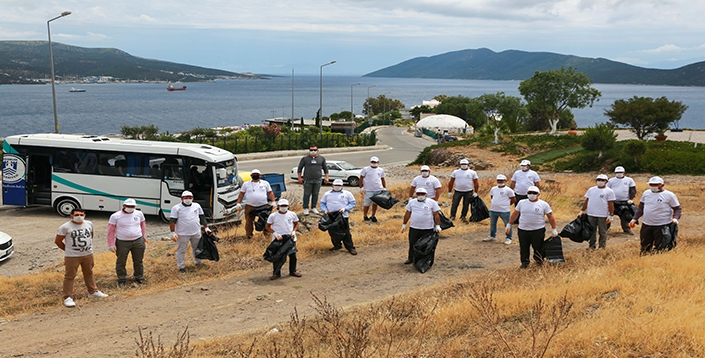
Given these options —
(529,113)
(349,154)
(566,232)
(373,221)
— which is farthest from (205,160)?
(529,113)

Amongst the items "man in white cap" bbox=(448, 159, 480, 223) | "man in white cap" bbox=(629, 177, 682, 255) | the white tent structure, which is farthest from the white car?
the white tent structure

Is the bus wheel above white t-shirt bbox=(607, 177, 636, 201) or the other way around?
the other way around

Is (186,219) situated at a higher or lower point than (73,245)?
higher

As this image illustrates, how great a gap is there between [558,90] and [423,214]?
52.0 metres

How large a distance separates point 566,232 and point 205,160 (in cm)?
1056

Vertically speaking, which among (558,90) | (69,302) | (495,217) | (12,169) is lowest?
(69,302)

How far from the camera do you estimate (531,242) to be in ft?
35.5

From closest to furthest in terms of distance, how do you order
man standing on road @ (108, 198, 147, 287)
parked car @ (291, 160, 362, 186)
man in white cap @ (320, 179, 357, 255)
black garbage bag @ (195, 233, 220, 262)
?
man standing on road @ (108, 198, 147, 287) < black garbage bag @ (195, 233, 220, 262) < man in white cap @ (320, 179, 357, 255) < parked car @ (291, 160, 362, 186)

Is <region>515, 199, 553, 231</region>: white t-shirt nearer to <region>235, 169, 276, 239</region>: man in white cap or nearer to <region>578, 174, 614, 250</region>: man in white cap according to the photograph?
<region>578, 174, 614, 250</region>: man in white cap

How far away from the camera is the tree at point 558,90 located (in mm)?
58844

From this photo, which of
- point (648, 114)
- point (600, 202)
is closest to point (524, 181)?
point (600, 202)

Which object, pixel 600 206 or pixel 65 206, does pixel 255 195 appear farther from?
pixel 65 206

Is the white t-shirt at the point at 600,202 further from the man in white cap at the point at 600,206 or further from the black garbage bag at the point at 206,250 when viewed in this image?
the black garbage bag at the point at 206,250

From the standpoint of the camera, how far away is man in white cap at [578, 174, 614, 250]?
12047 mm
